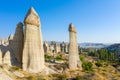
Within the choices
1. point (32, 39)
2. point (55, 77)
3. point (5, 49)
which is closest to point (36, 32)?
point (32, 39)

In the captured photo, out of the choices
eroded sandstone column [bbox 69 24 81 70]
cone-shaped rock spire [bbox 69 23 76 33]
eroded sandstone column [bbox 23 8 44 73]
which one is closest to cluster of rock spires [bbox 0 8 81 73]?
eroded sandstone column [bbox 23 8 44 73]

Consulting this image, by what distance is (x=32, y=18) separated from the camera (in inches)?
1345

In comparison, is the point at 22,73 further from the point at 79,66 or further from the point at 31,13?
the point at 79,66

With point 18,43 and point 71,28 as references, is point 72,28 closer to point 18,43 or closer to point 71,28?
point 71,28

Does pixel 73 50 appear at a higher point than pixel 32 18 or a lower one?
lower

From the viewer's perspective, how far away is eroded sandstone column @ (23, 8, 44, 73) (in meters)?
32.3

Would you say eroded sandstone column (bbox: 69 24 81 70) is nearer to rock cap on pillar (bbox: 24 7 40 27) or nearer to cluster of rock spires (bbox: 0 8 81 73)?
cluster of rock spires (bbox: 0 8 81 73)

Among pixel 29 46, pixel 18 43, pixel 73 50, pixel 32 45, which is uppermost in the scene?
pixel 18 43

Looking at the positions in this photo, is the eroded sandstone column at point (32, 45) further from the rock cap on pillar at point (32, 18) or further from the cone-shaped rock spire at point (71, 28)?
the cone-shaped rock spire at point (71, 28)

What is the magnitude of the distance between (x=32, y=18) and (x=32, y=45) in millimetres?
4709

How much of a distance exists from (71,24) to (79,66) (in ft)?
30.8

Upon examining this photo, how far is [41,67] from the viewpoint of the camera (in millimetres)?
33812

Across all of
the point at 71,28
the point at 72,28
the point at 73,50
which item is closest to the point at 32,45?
the point at 73,50

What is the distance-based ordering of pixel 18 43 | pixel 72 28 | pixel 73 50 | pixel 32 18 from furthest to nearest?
pixel 72 28, pixel 73 50, pixel 32 18, pixel 18 43
